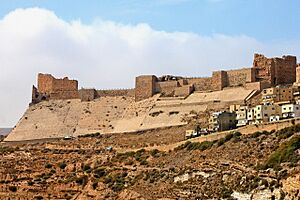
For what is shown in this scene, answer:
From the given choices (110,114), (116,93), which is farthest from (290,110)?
(116,93)

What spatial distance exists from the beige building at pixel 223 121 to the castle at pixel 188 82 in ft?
23.2

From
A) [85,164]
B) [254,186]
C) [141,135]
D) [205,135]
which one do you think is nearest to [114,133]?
[141,135]

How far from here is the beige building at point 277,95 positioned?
55.6m

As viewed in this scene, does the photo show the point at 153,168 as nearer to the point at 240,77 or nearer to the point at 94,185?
the point at 94,185

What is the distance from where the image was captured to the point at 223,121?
5403cm

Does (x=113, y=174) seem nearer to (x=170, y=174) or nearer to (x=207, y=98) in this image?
(x=170, y=174)

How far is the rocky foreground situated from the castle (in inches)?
276

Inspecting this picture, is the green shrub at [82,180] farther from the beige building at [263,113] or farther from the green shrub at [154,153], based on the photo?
the beige building at [263,113]

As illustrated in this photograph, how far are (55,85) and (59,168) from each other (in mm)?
20250

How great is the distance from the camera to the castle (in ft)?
204

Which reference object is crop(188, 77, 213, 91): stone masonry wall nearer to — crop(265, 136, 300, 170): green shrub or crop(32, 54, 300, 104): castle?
crop(32, 54, 300, 104): castle

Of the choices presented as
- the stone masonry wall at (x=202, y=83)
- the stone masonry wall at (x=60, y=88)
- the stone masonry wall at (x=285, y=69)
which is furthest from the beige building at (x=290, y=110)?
the stone masonry wall at (x=60, y=88)

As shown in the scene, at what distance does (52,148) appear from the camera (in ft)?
206

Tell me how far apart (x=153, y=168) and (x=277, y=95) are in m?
12.0
